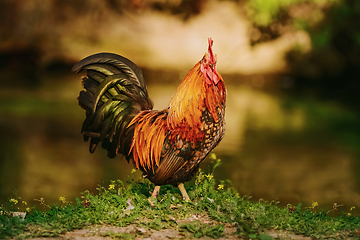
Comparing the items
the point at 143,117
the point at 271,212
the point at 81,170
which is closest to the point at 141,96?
the point at 143,117

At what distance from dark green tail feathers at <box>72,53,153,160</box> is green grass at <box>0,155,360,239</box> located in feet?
2.26

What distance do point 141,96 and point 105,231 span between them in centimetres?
151

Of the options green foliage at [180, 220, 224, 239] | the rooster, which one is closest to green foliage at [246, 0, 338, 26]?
the rooster

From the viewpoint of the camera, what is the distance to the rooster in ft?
14.1

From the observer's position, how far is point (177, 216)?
4.51 metres

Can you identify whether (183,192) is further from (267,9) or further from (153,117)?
(267,9)

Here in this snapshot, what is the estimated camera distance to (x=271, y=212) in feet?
15.6

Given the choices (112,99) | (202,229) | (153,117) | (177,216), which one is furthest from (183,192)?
(112,99)

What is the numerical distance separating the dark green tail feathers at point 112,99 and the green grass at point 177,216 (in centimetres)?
69

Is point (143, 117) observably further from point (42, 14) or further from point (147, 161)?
point (42, 14)

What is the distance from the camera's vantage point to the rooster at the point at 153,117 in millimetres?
4289

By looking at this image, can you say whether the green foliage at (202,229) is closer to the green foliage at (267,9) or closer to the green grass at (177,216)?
the green grass at (177,216)

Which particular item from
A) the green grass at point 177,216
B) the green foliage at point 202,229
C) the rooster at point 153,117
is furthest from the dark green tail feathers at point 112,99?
the green foliage at point 202,229

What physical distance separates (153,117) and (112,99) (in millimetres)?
492
